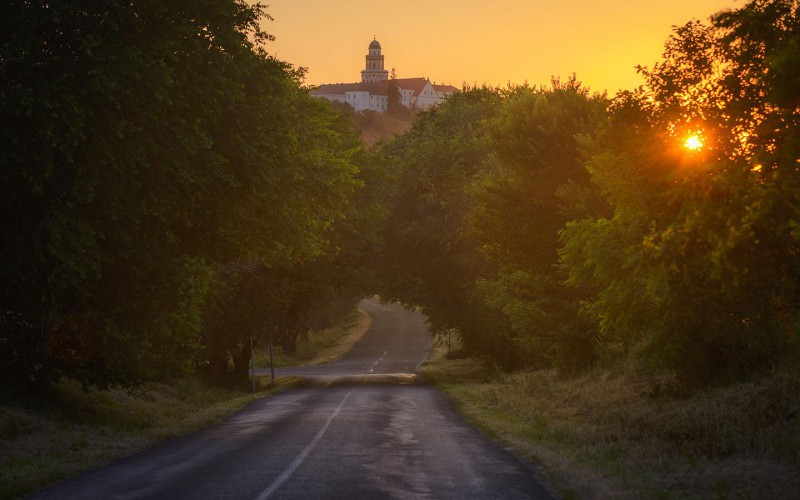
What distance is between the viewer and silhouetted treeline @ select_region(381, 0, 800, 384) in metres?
11.7

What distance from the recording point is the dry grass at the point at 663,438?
12188 millimetres

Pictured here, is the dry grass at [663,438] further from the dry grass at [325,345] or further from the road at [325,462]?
the dry grass at [325,345]

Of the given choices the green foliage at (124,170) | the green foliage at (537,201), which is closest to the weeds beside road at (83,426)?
the green foliage at (124,170)

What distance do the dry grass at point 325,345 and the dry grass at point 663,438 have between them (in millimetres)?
47722

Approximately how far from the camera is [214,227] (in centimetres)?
2350

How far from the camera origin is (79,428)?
2084cm

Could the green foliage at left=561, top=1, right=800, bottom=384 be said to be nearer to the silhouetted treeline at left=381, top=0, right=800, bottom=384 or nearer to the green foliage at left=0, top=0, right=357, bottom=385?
the silhouetted treeline at left=381, top=0, right=800, bottom=384

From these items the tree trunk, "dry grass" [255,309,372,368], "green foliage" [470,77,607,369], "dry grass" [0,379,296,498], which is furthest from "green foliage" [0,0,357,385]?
"dry grass" [255,309,372,368]

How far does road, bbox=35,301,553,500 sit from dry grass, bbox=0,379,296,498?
55cm

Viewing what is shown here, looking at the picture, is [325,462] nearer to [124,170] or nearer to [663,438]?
[663,438]

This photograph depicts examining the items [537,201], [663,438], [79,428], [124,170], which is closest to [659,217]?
[663,438]

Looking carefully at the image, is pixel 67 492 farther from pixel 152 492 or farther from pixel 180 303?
pixel 180 303

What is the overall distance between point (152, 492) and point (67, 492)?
1.38 m

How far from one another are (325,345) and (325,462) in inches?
3181
